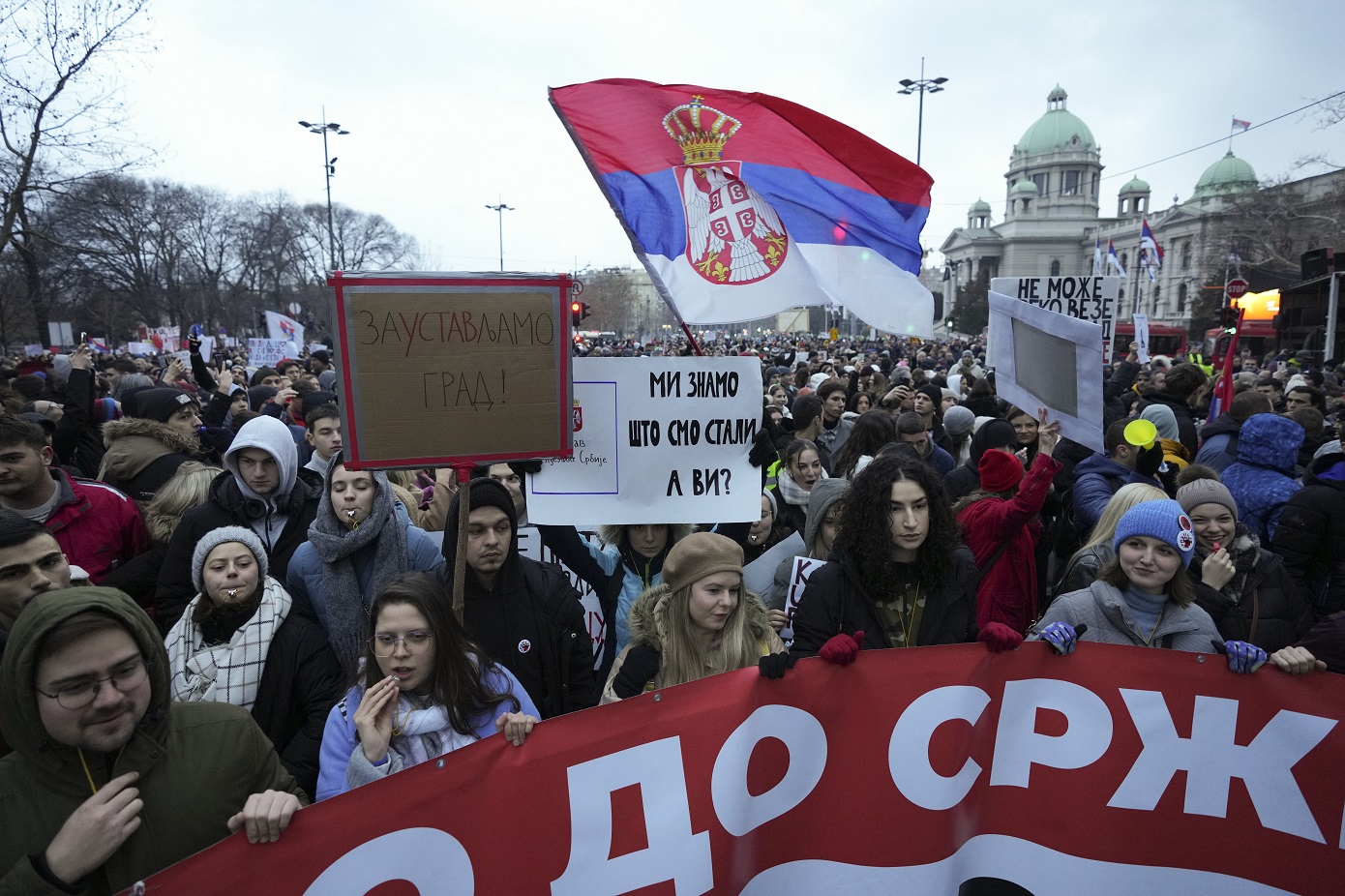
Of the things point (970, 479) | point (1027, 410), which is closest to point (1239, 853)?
point (1027, 410)

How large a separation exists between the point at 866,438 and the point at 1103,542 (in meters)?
1.70

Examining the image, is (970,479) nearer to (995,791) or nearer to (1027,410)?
(1027,410)

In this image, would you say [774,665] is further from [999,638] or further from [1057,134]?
[1057,134]

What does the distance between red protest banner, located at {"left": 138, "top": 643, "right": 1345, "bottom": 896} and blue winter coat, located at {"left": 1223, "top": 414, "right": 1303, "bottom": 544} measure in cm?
242

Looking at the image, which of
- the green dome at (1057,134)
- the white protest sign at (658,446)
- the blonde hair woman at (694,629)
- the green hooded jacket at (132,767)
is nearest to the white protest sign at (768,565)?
the white protest sign at (658,446)

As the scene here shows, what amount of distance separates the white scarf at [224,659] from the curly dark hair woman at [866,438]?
338 cm

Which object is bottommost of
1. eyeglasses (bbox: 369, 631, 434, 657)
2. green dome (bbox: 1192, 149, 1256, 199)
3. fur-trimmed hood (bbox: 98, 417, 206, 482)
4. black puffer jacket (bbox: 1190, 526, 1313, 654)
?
black puffer jacket (bbox: 1190, 526, 1313, 654)

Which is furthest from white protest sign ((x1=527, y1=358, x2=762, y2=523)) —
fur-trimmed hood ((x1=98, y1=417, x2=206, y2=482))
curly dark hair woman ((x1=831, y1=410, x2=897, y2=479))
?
fur-trimmed hood ((x1=98, y1=417, x2=206, y2=482))

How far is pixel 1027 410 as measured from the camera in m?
3.47

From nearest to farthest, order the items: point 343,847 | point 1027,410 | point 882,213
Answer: point 343,847
point 1027,410
point 882,213

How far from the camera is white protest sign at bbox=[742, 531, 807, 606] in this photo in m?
4.00

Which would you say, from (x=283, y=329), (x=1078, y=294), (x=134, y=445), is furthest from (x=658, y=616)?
(x=283, y=329)

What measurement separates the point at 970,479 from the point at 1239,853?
3010 millimetres

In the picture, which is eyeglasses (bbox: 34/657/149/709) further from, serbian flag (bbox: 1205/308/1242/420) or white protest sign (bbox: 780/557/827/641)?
serbian flag (bbox: 1205/308/1242/420)
